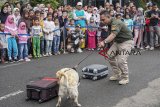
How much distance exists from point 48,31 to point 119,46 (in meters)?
4.70

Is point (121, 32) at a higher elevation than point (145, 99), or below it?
higher

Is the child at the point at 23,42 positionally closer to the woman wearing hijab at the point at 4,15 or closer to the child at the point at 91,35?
the woman wearing hijab at the point at 4,15

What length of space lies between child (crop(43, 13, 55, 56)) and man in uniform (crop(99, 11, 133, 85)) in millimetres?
4481

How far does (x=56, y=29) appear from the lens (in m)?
13.1

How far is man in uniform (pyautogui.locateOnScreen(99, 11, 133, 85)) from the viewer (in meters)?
7.99

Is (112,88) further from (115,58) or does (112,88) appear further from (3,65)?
(3,65)

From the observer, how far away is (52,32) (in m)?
12.7

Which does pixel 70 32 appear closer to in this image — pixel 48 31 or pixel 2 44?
pixel 48 31

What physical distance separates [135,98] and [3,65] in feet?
17.4

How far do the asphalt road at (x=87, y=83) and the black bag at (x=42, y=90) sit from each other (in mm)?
123

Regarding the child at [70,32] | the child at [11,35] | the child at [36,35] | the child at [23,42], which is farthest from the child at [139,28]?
the child at [11,35]

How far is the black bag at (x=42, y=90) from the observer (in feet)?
21.6

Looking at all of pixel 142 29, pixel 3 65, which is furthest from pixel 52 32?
pixel 142 29

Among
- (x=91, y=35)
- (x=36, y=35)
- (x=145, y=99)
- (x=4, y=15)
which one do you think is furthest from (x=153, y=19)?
(x=145, y=99)
